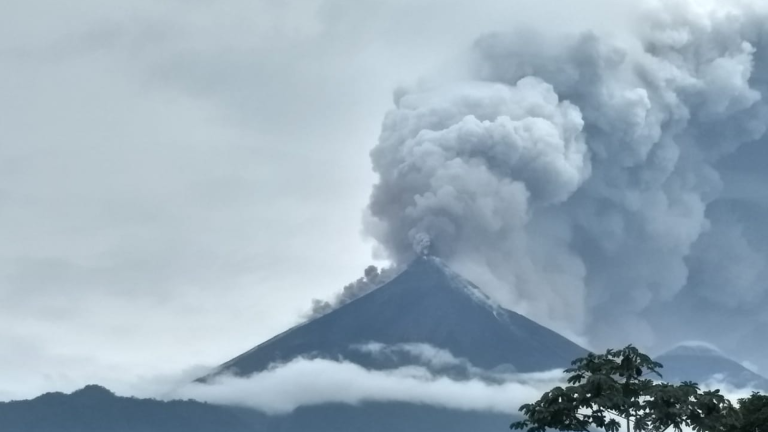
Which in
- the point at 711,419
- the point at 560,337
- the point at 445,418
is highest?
the point at 560,337

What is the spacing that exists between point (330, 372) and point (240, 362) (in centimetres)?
2126

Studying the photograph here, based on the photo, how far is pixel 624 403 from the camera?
26.4 m

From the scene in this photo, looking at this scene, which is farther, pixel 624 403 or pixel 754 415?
pixel 754 415

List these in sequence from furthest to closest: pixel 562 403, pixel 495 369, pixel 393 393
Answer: pixel 393 393 < pixel 495 369 < pixel 562 403

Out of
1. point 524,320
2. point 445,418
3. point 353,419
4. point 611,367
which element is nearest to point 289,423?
point 353,419

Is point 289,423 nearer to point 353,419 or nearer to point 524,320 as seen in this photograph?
point 353,419

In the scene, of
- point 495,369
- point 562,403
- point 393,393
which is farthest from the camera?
point 393,393

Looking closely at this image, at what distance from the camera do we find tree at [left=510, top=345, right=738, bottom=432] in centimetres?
2648

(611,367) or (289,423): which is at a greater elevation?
(289,423)

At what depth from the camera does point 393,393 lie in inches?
7195

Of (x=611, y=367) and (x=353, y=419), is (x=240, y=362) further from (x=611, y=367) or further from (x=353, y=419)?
(x=611, y=367)

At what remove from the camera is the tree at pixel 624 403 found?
26.5 meters

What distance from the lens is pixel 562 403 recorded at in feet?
87.4

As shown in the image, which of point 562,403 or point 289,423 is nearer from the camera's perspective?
point 562,403
